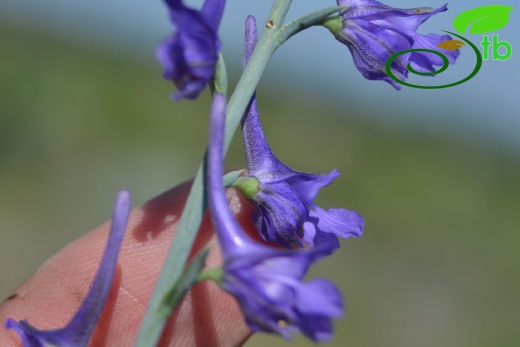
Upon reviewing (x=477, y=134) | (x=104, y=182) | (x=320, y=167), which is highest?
(x=477, y=134)

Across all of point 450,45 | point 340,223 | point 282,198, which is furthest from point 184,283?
point 450,45

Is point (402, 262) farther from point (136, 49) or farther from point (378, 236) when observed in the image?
point (136, 49)

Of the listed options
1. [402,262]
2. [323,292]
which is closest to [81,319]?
[323,292]

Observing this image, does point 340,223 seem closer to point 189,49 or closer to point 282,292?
point 282,292

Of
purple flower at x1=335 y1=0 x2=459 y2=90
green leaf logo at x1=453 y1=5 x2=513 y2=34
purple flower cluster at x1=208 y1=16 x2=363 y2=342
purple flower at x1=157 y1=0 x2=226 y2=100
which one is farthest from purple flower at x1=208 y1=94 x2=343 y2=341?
green leaf logo at x1=453 y1=5 x2=513 y2=34

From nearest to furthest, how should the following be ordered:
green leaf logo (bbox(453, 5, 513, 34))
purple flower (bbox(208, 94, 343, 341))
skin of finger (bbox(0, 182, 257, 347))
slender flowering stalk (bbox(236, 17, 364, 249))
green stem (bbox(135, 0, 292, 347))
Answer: purple flower (bbox(208, 94, 343, 341)), green stem (bbox(135, 0, 292, 347)), slender flowering stalk (bbox(236, 17, 364, 249)), green leaf logo (bbox(453, 5, 513, 34)), skin of finger (bbox(0, 182, 257, 347))

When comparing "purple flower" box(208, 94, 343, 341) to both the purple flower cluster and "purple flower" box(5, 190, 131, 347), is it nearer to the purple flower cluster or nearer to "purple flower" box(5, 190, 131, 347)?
the purple flower cluster
